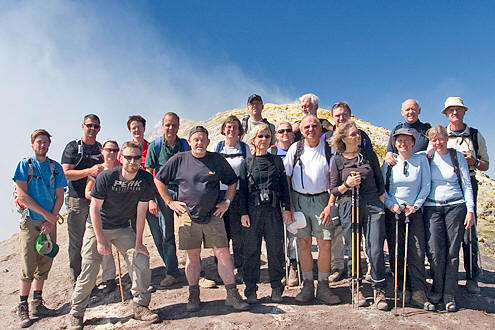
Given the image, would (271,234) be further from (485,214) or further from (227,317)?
(485,214)

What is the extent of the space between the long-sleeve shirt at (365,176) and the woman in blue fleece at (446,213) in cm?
107

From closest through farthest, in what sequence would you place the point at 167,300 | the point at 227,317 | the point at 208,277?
the point at 227,317, the point at 167,300, the point at 208,277

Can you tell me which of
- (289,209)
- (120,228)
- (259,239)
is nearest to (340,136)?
(289,209)

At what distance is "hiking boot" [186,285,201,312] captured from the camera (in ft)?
21.1

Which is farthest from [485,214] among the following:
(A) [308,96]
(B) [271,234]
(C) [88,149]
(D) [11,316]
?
(D) [11,316]

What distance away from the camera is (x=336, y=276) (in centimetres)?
772

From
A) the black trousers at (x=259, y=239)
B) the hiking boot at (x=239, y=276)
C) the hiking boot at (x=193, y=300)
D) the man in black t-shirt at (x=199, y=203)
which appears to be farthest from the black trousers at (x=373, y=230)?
the hiking boot at (x=193, y=300)

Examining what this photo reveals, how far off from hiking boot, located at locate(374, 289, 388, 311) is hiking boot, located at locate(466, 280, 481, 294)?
7.35ft

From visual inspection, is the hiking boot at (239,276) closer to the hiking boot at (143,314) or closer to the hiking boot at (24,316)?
the hiking boot at (143,314)

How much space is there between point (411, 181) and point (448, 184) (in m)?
0.72

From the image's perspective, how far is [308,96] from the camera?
8031 mm

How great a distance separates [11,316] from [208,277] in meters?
4.17

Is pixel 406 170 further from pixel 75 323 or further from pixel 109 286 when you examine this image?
pixel 109 286

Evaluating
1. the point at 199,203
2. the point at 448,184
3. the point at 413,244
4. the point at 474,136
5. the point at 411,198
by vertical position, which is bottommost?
the point at 413,244
